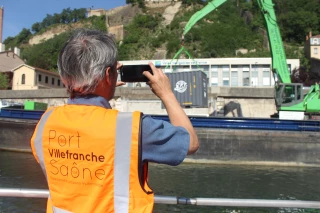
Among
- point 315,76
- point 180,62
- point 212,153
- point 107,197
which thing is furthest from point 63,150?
point 315,76

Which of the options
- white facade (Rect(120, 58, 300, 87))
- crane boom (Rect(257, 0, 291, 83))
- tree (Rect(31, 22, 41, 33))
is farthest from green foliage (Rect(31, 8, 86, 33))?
crane boom (Rect(257, 0, 291, 83))

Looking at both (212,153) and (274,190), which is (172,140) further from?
(212,153)

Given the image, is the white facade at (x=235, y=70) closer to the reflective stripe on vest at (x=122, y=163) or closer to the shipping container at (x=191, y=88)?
the shipping container at (x=191, y=88)

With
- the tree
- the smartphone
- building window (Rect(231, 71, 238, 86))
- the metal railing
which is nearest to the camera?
the smartphone

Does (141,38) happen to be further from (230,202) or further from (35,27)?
(230,202)

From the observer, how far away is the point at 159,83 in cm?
165

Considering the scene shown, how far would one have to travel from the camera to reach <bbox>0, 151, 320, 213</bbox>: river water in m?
7.59

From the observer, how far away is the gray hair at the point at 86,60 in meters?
Result: 1.55

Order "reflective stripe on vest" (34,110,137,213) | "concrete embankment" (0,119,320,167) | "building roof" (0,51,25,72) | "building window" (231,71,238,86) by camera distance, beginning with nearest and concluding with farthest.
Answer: "reflective stripe on vest" (34,110,137,213) < "concrete embankment" (0,119,320,167) < "building window" (231,71,238,86) < "building roof" (0,51,25,72)

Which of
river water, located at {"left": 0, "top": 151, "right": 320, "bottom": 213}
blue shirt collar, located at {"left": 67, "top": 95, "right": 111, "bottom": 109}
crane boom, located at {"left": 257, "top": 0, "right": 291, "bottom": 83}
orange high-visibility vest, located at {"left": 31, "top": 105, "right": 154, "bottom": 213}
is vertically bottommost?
river water, located at {"left": 0, "top": 151, "right": 320, "bottom": 213}

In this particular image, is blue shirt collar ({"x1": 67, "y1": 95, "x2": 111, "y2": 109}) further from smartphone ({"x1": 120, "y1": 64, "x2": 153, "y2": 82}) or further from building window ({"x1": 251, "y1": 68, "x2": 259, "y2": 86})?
building window ({"x1": 251, "y1": 68, "x2": 259, "y2": 86})

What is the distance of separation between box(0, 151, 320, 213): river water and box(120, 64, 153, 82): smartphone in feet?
19.4

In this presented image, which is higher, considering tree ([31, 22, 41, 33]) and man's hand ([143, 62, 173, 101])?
tree ([31, 22, 41, 33])

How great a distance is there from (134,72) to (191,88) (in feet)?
70.0
